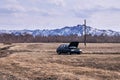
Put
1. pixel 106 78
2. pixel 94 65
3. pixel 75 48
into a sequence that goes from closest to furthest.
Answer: pixel 106 78
pixel 94 65
pixel 75 48

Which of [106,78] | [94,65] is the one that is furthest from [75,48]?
[106,78]

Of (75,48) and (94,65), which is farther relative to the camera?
(75,48)

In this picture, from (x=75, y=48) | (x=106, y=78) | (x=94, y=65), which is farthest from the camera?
(x=75, y=48)

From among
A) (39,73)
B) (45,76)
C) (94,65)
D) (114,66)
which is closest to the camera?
(45,76)

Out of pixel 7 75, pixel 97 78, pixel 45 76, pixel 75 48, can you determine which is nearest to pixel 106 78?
pixel 97 78

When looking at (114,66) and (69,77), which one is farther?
(114,66)

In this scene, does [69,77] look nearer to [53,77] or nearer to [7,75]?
[53,77]

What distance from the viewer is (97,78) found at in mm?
25234

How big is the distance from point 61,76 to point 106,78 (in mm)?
2896

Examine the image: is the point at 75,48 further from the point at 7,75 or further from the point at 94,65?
the point at 7,75

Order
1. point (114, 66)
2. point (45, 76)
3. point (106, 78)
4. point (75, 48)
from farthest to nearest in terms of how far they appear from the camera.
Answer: point (75, 48)
point (114, 66)
point (45, 76)
point (106, 78)

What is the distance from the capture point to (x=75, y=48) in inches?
2266

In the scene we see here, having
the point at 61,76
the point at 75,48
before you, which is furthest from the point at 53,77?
the point at 75,48

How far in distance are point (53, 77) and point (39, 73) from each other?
3144mm
